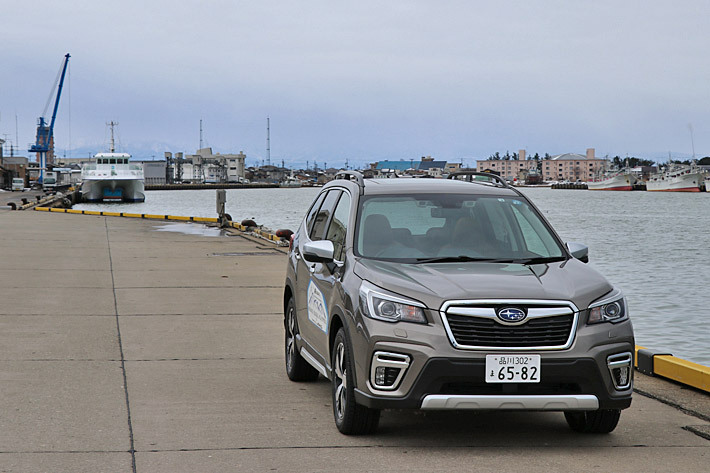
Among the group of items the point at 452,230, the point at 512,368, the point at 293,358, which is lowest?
the point at 293,358

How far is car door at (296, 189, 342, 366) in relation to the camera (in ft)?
22.6

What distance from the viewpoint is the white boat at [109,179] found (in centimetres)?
8369

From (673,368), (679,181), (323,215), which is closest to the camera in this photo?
(323,215)

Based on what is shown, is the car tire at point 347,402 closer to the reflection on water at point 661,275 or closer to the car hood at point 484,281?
the car hood at point 484,281

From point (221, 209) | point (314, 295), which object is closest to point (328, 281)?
point (314, 295)

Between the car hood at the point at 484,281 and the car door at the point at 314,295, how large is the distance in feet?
2.39

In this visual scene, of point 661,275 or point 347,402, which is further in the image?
point 661,275

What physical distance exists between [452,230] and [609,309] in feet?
4.75

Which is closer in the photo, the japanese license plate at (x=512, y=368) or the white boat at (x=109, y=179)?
the japanese license plate at (x=512, y=368)

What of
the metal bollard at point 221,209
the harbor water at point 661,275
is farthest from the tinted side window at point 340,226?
the metal bollard at point 221,209

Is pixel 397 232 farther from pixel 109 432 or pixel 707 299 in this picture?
pixel 707 299

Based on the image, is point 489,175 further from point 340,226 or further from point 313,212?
point 313,212

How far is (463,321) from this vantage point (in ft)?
18.2

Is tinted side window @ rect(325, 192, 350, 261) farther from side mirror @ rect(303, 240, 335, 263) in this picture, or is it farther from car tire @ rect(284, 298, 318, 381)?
car tire @ rect(284, 298, 318, 381)
